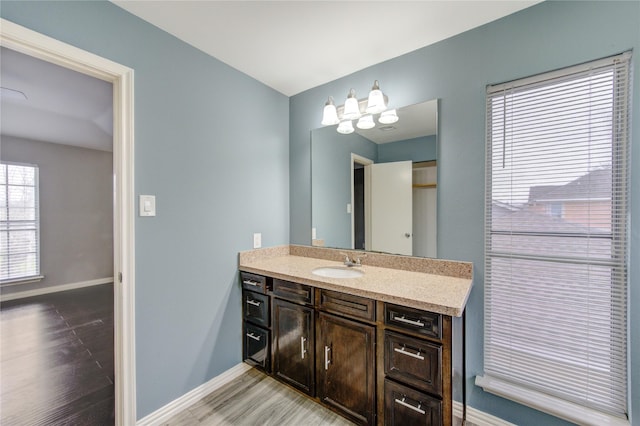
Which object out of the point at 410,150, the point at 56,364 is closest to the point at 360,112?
the point at 410,150

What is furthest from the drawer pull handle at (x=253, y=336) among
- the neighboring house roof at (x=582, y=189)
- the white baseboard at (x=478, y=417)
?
the neighboring house roof at (x=582, y=189)

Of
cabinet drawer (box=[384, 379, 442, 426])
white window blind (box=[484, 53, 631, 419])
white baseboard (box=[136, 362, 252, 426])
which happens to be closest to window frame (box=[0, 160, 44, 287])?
white baseboard (box=[136, 362, 252, 426])

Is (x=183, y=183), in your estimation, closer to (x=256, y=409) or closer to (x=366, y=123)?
(x=366, y=123)

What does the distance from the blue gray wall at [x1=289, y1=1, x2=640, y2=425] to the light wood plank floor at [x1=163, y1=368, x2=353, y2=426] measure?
100 centimetres

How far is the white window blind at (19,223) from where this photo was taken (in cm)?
394

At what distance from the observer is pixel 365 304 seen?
145 cm

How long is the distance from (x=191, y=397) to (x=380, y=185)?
6.74 ft

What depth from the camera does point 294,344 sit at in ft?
5.82

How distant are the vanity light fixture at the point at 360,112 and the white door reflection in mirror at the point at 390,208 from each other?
347 millimetres

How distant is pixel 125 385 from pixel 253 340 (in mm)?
828

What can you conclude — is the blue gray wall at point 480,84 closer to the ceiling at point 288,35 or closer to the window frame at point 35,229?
the ceiling at point 288,35

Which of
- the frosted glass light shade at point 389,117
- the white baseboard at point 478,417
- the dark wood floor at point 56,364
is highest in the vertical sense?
the frosted glass light shade at point 389,117

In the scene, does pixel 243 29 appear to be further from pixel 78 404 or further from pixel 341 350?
pixel 78 404

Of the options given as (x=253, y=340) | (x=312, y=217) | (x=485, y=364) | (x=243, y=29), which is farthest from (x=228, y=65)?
(x=485, y=364)
